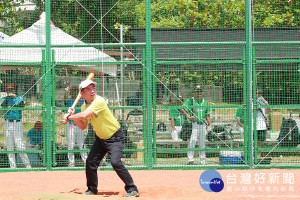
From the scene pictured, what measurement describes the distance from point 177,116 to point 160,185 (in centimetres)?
241

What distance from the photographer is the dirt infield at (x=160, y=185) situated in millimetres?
7297

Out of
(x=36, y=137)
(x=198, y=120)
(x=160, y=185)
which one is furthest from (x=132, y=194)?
(x=36, y=137)

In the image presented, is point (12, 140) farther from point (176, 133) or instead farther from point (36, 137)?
point (176, 133)

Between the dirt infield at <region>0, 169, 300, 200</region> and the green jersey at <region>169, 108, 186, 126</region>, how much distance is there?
1.09 metres

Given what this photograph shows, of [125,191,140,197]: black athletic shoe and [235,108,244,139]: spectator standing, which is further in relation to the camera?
[235,108,244,139]: spectator standing

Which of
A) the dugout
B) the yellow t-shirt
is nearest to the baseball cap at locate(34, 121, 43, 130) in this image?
the dugout

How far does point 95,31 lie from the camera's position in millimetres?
13211

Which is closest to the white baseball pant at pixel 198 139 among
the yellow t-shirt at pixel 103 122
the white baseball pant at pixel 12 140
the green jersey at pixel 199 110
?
the green jersey at pixel 199 110

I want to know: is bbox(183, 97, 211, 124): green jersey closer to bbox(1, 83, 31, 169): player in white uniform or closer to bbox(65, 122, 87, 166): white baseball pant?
bbox(65, 122, 87, 166): white baseball pant

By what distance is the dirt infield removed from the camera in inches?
287

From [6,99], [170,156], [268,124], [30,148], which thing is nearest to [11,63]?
[6,99]

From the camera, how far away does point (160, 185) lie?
834cm

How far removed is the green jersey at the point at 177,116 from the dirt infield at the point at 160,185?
109 centimetres

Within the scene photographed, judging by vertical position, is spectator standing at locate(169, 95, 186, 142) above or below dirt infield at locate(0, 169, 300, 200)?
above
